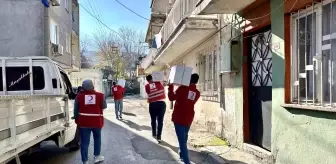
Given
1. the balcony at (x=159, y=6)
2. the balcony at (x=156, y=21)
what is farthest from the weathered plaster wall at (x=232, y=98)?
the balcony at (x=156, y=21)

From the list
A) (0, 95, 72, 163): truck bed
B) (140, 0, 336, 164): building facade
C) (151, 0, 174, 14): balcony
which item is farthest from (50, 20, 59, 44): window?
(0, 95, 72, 163): truck bed

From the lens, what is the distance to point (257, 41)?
6555mm

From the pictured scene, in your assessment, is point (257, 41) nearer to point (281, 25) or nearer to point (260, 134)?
point (281, 25)

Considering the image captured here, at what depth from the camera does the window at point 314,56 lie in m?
4.33

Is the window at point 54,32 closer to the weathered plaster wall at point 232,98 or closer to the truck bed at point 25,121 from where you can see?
the weathered plaster wall at point 232,98

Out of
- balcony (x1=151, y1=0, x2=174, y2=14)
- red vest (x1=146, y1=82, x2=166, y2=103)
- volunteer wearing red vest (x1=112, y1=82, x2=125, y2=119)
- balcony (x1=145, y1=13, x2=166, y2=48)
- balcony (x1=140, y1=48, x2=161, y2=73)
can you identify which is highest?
balcony (x1=151, y1=0, x2=174, y2=14)

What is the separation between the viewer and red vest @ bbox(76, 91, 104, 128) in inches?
223

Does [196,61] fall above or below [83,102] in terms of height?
above

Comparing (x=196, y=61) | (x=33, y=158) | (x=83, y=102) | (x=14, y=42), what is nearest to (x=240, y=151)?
(x=83, y=102)

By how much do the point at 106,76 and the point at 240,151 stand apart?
4075 centimetres

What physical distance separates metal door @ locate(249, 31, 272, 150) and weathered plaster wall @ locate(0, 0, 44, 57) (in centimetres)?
1194

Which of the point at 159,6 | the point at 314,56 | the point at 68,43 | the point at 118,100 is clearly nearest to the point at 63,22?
the point at 68,43

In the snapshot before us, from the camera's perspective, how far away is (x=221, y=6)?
20.8ft

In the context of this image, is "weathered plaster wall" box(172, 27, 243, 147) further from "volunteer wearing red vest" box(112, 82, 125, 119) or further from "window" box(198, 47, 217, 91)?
"volunteer wearing red vest" box(112, 82, 125, 119)
